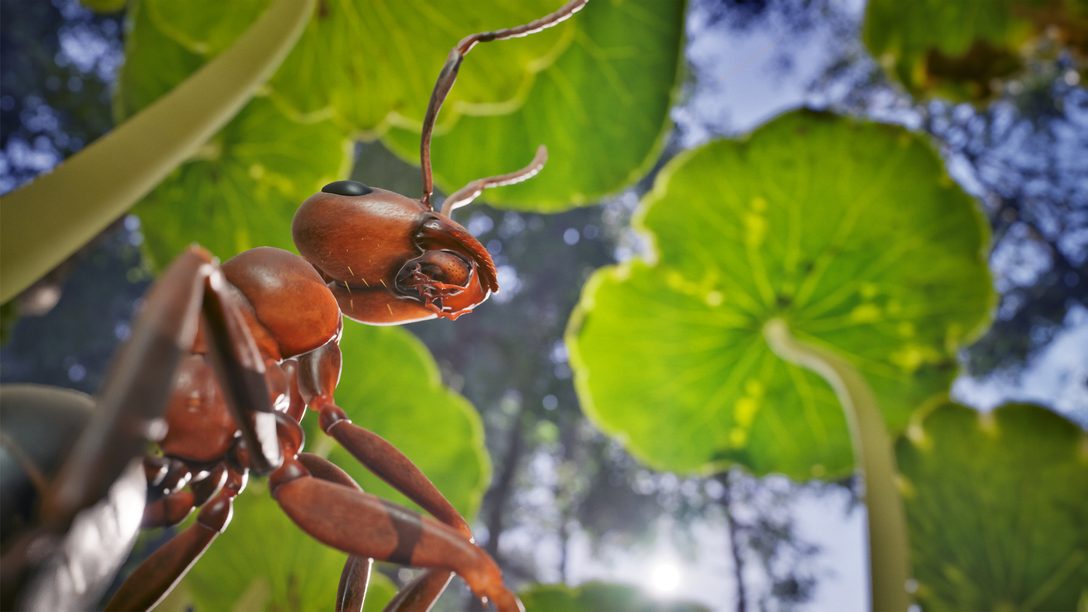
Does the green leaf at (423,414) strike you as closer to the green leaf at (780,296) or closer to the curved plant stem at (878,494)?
the green leaf at (780,296)

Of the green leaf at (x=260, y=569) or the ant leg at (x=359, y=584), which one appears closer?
the ant leg at (x=359, y=584)

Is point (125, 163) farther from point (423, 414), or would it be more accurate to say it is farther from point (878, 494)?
point (423, 414)

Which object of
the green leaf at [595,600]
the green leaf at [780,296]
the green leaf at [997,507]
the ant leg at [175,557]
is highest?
the green leaf at [780,296]

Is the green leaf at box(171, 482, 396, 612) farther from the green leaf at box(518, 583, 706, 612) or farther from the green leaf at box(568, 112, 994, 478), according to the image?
the green leaf at box(568, 112, 994, 478)

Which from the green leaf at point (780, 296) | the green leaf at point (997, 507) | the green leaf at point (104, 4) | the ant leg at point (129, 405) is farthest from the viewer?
the green leaf at point (104, 4)

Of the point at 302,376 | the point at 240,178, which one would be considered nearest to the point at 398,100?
the point at 240,178

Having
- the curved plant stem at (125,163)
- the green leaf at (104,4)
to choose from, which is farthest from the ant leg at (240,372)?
the green leaf at (104,4)
